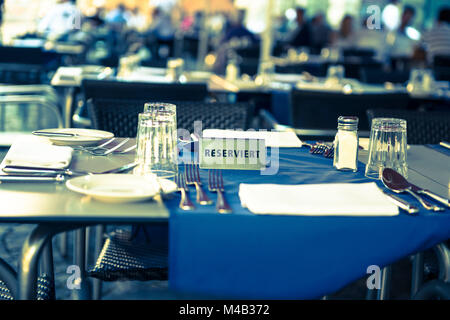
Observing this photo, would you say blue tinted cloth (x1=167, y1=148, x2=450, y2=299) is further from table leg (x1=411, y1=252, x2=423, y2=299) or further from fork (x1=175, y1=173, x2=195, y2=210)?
table leg (x1=411, y1=252, x2=423, y2=299)

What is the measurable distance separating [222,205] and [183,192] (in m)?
0.11

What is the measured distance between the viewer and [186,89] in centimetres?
256

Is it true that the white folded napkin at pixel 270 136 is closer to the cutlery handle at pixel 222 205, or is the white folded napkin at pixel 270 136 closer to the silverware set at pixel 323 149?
the silverware set at pixel 323 149

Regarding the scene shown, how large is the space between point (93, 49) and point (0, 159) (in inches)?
474

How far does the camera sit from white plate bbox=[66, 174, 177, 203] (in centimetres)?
116

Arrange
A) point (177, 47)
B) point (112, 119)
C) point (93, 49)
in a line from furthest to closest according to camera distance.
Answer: point (177, 47), point (93, 49), point (112, 119)

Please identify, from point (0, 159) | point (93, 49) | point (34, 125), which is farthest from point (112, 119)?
point (93, 49)

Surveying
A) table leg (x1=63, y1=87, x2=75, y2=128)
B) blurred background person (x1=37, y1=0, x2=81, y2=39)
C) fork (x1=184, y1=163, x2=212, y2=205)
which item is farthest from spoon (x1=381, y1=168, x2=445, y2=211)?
blurred background person (x1=37, y1=0, x2=81, y2=39)

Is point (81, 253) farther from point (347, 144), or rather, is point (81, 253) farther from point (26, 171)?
point (347, 144)

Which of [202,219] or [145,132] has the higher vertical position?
[145,132]

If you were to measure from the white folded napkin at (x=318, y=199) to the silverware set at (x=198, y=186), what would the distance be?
44 mm

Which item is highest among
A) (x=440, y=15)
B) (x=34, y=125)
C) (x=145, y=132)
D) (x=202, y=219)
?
(x=440, y=15)

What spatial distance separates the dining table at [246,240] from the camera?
1.11m

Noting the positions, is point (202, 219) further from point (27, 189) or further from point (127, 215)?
point (27, 189)
